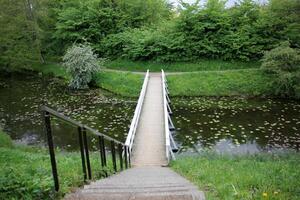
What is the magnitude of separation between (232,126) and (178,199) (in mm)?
13356

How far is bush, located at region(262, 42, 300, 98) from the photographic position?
21172 millimetres

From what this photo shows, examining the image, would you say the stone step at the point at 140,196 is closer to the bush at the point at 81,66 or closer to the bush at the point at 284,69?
the bush at the point at 284,69

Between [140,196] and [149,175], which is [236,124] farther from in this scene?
[140,196]

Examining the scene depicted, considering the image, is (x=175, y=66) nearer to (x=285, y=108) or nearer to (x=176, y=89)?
(x=176, y=89)

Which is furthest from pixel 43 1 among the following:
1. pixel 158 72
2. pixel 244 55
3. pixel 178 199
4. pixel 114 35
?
pixel 178 199

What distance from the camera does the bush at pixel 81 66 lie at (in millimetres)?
25047

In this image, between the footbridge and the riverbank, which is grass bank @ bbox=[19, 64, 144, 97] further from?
the footbridge

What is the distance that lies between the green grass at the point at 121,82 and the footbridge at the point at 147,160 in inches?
37.9

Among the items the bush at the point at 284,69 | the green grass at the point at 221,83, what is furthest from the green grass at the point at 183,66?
the bush at the point at 284,69

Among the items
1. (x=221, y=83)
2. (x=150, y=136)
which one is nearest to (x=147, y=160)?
(x=150, y=136)

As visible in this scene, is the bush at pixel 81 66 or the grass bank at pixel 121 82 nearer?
the grass bank at pixel 121 82

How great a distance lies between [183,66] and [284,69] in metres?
7.90

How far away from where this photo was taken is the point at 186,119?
1830 cm

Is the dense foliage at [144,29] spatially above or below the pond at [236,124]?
above
